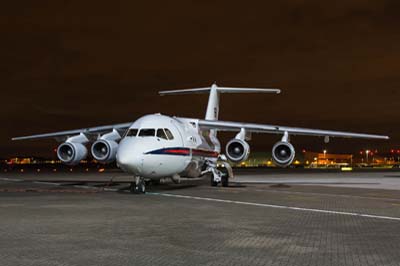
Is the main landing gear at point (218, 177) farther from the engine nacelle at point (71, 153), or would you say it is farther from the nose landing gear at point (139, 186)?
the engine nacelle at point (71, 153)

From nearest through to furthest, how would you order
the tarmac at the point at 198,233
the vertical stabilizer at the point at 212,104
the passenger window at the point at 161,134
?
1. the tarmac at the point at 198,233
2. the passenger window at the point at 161,134
3. the vertical stabilizer at the point at 212,104

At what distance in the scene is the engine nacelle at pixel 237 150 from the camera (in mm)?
24281

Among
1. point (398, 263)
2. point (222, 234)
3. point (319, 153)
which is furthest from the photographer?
point (319, 153)

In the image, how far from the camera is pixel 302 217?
11.9 m

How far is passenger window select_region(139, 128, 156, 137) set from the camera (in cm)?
1923

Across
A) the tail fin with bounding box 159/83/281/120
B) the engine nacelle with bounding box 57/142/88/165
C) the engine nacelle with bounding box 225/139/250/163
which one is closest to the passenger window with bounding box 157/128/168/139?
the engine nacelle with bounding box 225/139/250/163

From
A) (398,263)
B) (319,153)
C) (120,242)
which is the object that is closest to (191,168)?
(120,242)

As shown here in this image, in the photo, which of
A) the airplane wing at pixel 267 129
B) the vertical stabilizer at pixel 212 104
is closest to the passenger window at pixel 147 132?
the airplane wing at pixel 267 129

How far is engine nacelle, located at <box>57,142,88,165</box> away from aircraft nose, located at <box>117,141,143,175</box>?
7.26 metres

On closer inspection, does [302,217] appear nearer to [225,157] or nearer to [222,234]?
[222,234]

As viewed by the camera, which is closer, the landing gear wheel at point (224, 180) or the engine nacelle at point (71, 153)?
the engine nacelle at point (71, 153)

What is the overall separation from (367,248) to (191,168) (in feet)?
48.1

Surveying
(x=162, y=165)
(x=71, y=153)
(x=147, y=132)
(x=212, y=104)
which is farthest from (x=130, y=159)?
(x=212, y=104)

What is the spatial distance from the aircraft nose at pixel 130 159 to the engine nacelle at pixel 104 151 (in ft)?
17.2
